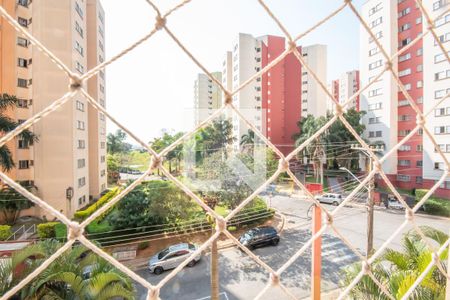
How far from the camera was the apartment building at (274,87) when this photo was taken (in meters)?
15.6

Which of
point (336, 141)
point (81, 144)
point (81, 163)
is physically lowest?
point (81, 163)

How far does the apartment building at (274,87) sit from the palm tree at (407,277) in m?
12.1

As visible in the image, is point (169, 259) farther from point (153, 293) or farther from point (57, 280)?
point (153, 293)

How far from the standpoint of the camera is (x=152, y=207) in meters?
5.53

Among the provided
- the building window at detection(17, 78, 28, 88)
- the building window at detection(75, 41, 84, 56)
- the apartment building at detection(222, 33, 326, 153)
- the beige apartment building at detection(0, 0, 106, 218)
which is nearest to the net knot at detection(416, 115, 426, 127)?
the beige apartment building at detection(0, 0, 106, 218)

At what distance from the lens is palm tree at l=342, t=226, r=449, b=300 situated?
143 centimetres

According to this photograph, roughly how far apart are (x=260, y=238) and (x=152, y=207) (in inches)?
96.0

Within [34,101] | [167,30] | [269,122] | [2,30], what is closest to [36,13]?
[2,30]

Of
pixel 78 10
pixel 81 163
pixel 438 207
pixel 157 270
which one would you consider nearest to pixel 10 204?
pixel 81 163

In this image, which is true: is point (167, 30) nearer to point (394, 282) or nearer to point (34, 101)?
point (394, 282)

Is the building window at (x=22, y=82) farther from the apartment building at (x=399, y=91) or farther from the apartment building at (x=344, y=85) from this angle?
the apartment building at (x=344, y=85)

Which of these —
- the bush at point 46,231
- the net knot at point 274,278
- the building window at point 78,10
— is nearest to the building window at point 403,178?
the bush at point 46,231

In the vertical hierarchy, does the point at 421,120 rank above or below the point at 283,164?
above

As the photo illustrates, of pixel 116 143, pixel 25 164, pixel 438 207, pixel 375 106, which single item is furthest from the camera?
pixel 116 143
